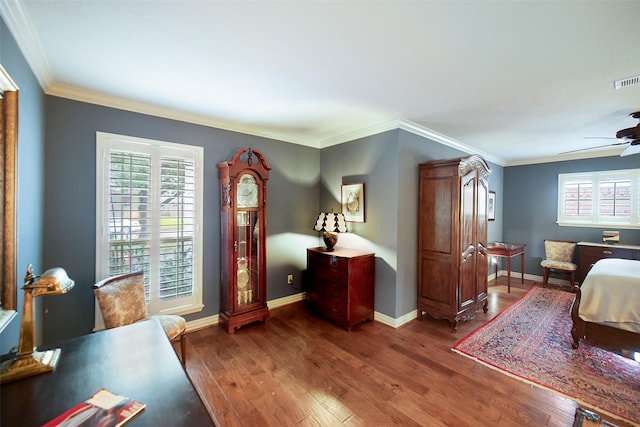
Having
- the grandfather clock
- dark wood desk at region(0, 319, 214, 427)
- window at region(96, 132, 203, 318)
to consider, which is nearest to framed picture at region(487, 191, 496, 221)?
the grandfather clock

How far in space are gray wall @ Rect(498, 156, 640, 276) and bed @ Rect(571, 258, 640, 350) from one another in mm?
2632

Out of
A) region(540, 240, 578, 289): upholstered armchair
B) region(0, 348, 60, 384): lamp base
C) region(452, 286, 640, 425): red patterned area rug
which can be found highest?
region(0, 348, 60, 384): lamp base

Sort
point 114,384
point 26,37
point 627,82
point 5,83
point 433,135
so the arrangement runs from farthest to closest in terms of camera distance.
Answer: point 433,135
point 627,82
point 26,37
point 5,83
point 114,384

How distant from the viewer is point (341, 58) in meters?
1.85

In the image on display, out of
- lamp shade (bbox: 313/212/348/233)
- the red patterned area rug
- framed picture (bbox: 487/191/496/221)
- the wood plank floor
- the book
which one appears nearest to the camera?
the book

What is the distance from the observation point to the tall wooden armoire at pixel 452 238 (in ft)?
10.0

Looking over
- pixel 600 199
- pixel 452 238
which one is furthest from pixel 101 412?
pixel 600 199

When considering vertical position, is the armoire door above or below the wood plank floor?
above

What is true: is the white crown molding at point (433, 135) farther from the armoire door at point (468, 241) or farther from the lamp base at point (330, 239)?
the lamp base at point (330, 239)

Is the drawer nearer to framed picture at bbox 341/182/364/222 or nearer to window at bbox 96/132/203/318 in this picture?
framed picture at bbox 341/182/364/222

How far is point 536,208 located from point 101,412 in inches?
267

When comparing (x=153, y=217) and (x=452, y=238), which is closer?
(x=153, y=217)

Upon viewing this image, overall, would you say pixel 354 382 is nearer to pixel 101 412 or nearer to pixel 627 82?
pixel 101 412

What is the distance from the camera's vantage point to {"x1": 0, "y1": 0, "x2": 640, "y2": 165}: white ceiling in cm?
142
